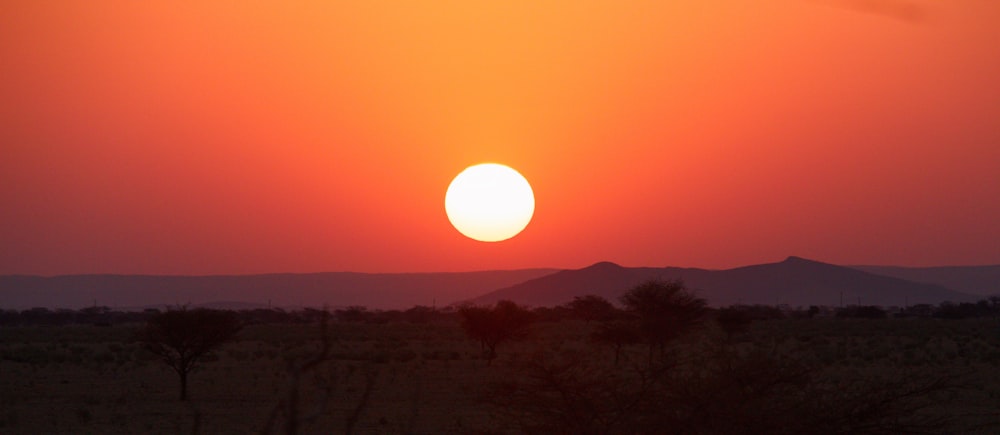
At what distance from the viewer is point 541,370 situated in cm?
1379

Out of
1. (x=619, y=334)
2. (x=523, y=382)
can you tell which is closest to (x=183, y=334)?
(x=619, y=334)

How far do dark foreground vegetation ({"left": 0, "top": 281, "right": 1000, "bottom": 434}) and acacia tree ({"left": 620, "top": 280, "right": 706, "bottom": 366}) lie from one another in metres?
0.11

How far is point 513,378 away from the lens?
98.4 ft

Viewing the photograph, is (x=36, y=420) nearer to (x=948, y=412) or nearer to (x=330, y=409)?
(x=330, y=409)

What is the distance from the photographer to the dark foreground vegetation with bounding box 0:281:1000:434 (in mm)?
13492

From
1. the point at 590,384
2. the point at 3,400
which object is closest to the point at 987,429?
the point at 590,384

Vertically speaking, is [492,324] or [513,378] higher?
[492,324]

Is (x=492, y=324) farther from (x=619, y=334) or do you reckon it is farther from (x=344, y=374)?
(x=344, y=374)

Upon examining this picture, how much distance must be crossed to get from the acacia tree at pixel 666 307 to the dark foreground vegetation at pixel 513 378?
0.37 ft

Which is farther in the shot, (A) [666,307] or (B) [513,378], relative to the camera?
(A) [666,307]

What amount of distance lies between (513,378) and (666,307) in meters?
28.5

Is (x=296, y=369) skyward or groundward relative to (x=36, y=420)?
skyward

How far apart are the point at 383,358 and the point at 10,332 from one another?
5632 centimetres

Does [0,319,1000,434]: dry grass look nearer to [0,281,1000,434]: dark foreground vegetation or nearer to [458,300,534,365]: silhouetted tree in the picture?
[0,281,1000,434]: dark foreground vegetation
